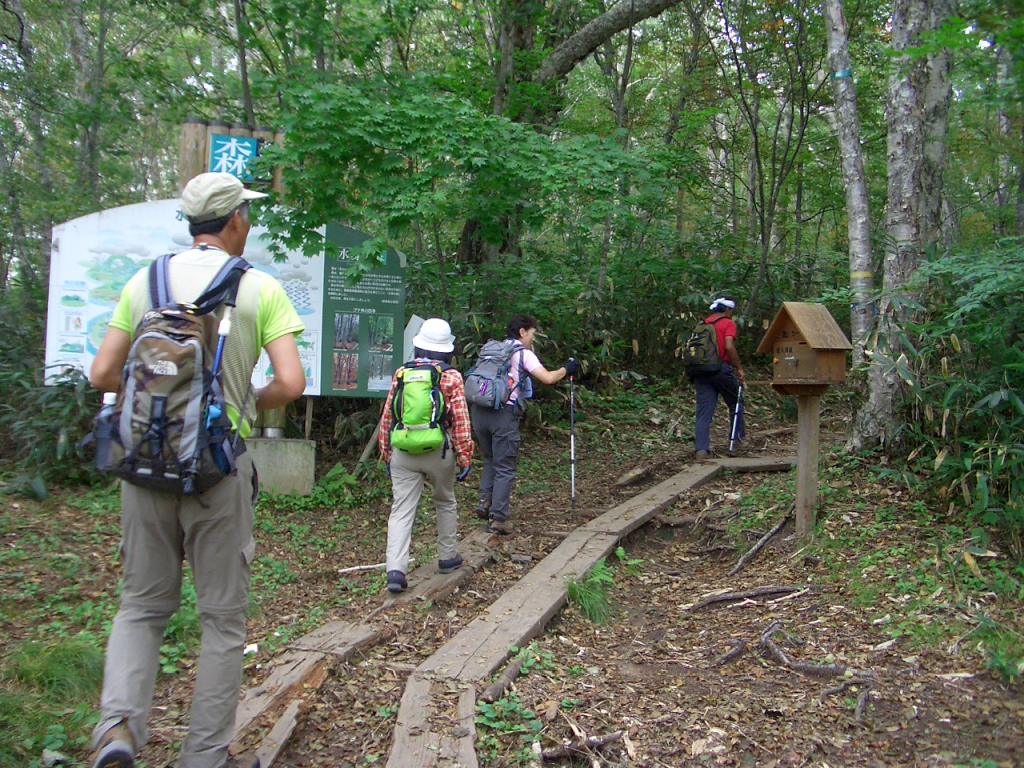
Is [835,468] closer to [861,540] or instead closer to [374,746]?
[861,540]

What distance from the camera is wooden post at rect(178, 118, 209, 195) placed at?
293 inches

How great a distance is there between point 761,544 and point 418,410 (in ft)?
9.73

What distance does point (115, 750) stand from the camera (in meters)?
2.53

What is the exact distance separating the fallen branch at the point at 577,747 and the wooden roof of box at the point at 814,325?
3300 millimetres

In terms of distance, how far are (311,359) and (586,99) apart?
1132cm

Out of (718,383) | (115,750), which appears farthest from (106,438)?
(718,383)

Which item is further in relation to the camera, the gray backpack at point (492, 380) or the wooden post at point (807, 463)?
the gray backpack at point (492, 380)

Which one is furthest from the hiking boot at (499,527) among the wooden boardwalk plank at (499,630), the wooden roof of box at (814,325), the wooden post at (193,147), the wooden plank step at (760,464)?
the wooden post at (193,147)

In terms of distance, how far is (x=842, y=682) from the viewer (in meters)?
3.93

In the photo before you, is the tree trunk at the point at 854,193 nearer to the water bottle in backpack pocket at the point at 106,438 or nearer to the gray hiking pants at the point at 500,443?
the gray hiking pants at the point at 500,443

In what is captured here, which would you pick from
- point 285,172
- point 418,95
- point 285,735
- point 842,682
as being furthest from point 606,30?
point 285,735

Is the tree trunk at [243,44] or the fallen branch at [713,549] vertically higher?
the tree trunk at [243,44]

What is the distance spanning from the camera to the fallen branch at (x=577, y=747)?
3330 mm

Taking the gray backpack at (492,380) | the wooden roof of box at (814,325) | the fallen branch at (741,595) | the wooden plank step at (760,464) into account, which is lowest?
the fallen branch at (741,595)
